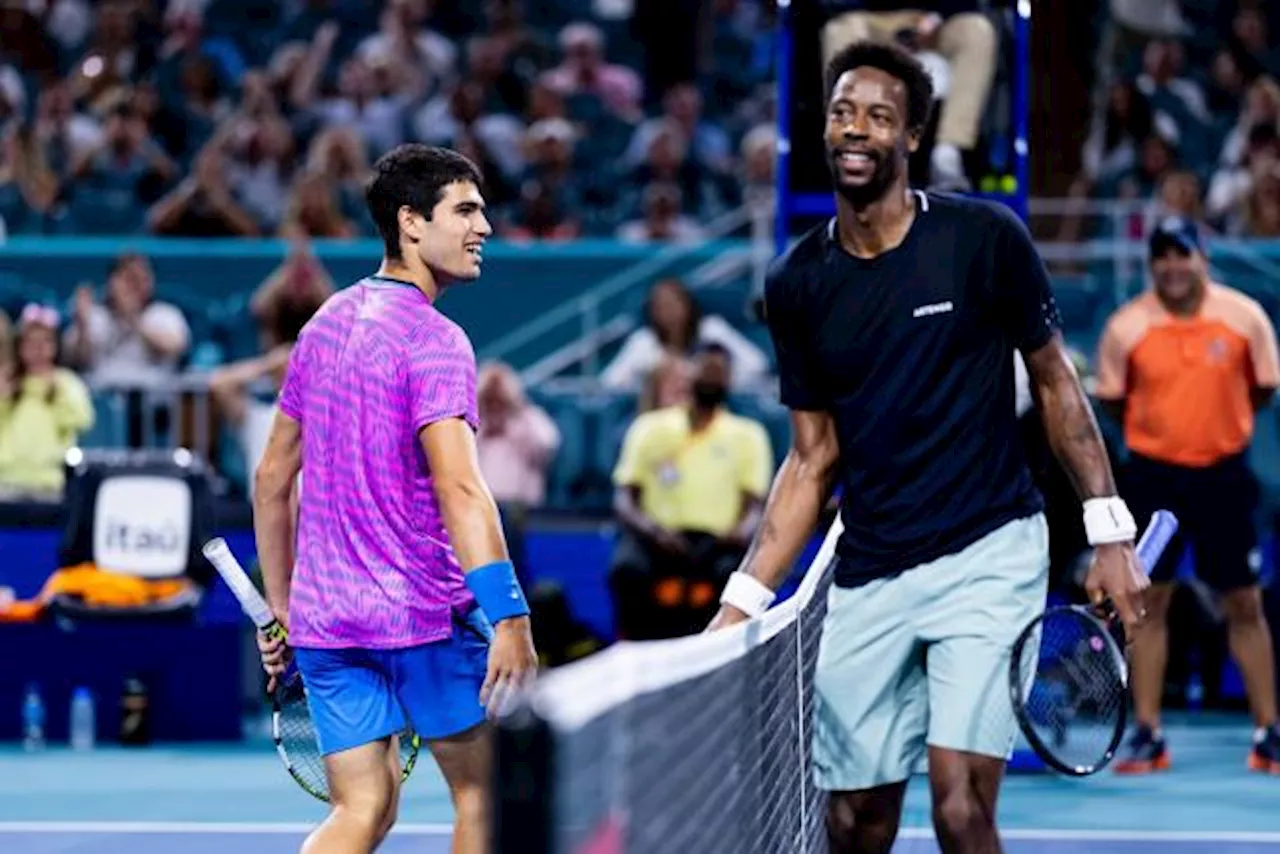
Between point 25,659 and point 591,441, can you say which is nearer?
point 25,659

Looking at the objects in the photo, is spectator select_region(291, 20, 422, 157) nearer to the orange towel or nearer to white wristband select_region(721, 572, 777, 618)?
the orange towel

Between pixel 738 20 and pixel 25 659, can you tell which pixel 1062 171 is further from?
pixel 25 659

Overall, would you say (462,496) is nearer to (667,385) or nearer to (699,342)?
(667,385)

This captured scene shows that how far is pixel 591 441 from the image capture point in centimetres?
1445

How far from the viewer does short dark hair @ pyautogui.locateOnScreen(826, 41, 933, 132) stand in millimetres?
5773

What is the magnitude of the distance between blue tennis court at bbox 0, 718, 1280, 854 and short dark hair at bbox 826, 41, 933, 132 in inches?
135

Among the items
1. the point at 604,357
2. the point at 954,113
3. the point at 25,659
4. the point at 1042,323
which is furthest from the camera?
the point at 604,357

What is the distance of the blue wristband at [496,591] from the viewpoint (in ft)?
18.0

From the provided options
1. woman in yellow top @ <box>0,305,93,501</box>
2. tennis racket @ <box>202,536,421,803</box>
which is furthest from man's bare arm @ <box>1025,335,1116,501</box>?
woman in yellow top @ <box>0,305,93,501</box>

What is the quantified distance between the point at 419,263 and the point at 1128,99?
454 inches

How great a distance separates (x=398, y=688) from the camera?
19.1 feet

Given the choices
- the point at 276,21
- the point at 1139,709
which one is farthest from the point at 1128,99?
the point at 1139,709

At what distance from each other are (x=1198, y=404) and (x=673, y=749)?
7.30 m

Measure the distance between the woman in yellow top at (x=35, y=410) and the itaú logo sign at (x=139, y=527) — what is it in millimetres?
864
